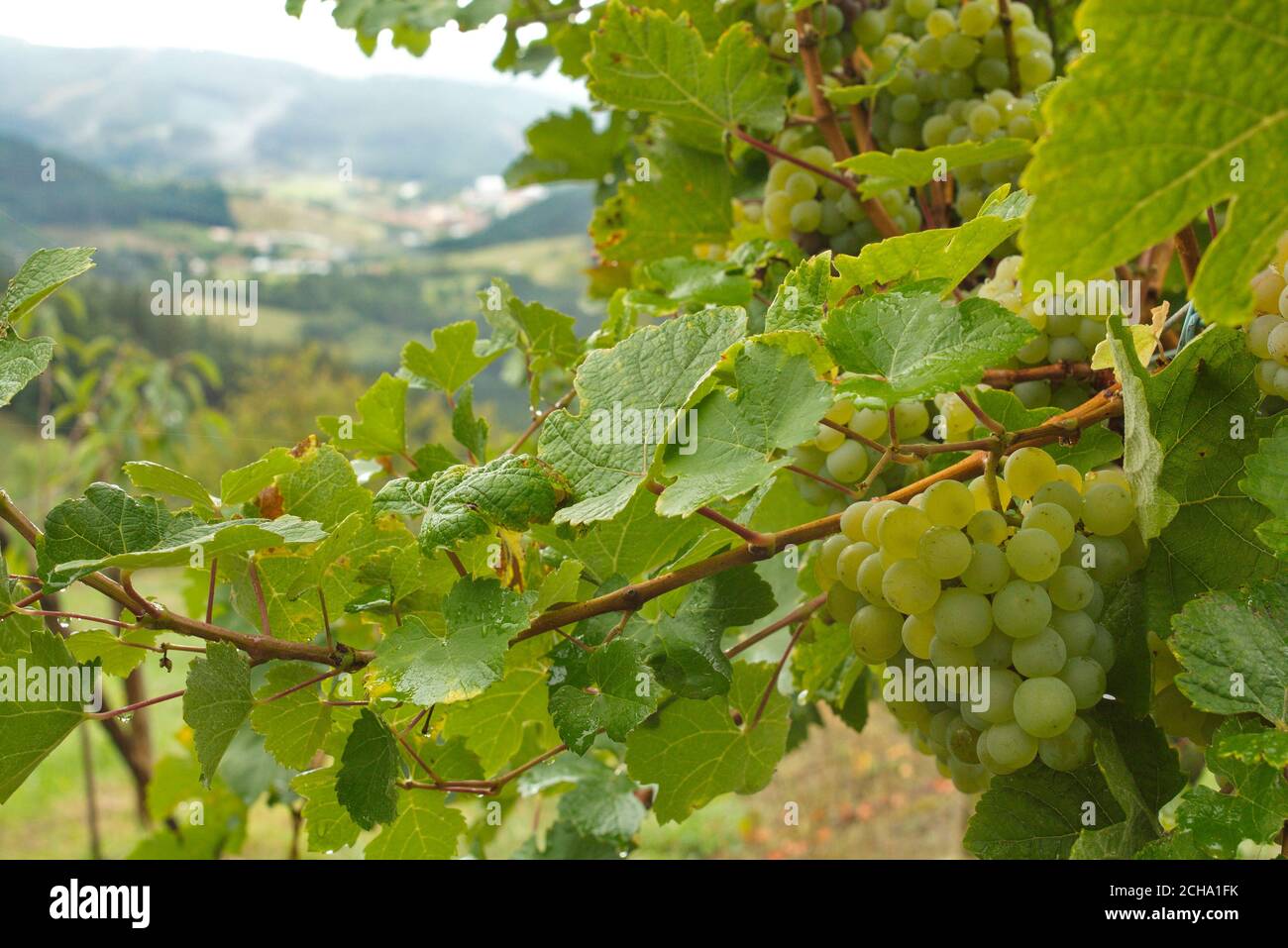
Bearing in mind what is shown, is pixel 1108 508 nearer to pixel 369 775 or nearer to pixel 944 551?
pixel 944 551

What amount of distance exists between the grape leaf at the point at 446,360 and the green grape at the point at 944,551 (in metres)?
0.32

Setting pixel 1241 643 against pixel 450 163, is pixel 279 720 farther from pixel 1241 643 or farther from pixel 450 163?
pixel 450 163

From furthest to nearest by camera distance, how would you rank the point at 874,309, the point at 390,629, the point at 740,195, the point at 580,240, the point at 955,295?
the point at 580,240
the point at 740,195
the point at 955,295
the point at 390,629
the point at 874,309

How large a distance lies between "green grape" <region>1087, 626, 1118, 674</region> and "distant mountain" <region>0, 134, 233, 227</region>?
19.3ft

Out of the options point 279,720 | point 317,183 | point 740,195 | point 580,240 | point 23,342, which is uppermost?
point 317,183

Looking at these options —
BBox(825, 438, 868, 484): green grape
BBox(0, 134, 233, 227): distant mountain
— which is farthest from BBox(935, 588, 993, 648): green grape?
BBox(0, 134, 233, 227): distant mountain

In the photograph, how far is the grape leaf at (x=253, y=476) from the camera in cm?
48

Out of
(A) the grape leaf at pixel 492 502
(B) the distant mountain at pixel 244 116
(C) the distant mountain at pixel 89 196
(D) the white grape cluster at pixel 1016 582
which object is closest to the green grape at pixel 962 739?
(D) the white grape cluster at pixel 1016 582

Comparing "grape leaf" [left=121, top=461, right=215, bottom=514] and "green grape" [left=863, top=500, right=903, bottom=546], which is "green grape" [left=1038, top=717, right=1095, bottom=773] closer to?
"green grape" [left=863, top=500, right=903, bottom=546]

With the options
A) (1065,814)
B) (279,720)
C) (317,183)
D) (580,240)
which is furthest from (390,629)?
(317,183)

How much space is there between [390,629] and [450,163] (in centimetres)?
851

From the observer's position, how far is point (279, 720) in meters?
0.48

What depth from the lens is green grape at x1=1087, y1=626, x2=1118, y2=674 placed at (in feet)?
1.44

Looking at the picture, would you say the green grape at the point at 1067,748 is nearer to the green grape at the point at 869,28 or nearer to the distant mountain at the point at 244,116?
the green grape at the point at 869,28
